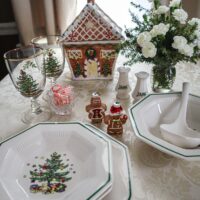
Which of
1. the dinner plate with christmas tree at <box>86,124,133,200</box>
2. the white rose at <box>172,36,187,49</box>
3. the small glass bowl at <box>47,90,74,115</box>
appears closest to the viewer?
the dinner plate with christmas tree at <box>86,124,133,200</box>

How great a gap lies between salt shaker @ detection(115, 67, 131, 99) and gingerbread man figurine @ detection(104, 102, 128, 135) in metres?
0.18

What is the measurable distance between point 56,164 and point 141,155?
217 mm

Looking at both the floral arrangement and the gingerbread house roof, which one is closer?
the floral arrangement

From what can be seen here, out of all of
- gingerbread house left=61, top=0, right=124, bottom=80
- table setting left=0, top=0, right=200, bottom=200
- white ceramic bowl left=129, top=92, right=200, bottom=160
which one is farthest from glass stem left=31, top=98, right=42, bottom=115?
A: white ceramic bowl left=129, top=92, right=200, bottom=160

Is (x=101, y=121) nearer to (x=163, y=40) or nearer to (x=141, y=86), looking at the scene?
(x=141, y=86)

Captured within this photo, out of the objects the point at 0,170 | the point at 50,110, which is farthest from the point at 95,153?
the point at 50,110

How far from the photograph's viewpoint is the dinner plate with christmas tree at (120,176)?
19.3 inches

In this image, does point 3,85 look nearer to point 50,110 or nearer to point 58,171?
point 50,110

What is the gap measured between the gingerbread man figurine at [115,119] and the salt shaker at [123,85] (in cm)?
18

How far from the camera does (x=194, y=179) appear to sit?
22.4 inches

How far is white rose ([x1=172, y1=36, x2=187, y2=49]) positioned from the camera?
682mm

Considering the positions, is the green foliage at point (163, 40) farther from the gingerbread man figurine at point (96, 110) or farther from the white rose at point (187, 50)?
the gingerbread man figurine at point (96, 110)

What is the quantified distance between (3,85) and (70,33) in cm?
35

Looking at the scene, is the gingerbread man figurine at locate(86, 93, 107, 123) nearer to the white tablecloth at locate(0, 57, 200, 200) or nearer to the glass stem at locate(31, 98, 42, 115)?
the white tablecloth at locate(0, 57, 200, 200)
